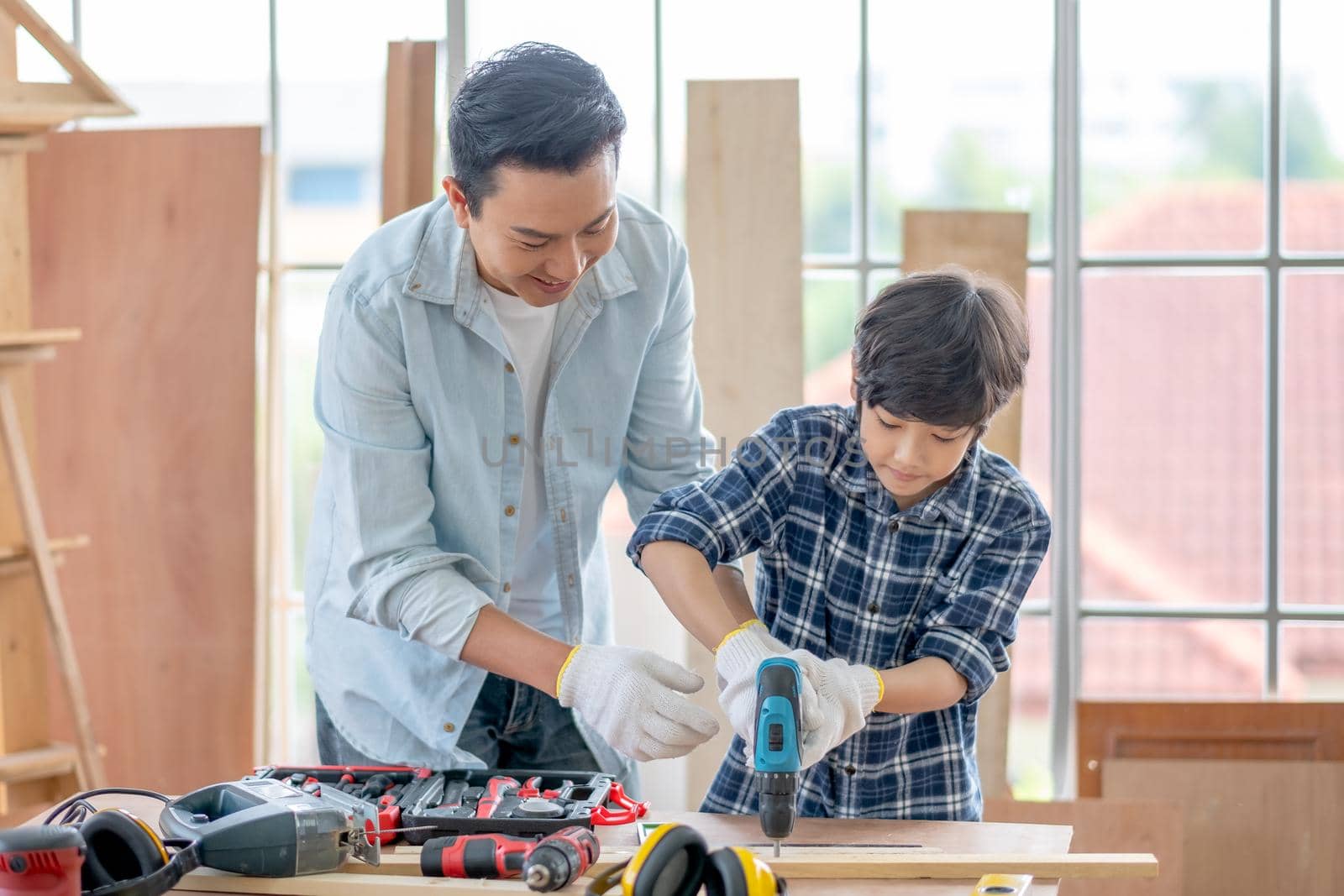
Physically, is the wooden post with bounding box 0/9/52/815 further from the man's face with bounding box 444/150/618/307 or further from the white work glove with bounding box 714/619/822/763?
the white work glove with bounding box 714/619/822/763

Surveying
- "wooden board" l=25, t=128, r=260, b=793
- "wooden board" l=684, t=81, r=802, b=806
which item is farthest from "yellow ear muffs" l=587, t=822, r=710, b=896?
"wooden board" l=25, t=128, r=260, b=793

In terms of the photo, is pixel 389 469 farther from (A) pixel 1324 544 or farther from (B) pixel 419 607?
(A) pixel 1324 544

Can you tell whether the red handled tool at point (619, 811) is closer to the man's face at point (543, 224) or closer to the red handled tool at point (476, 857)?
the red handled tool at point (476, 857)

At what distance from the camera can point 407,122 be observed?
274 cm

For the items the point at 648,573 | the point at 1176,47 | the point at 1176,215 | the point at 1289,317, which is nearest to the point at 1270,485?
the point at 1289,317

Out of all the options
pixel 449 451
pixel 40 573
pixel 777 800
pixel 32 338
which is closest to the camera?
pixel 777 800

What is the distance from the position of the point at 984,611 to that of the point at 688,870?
59 cm

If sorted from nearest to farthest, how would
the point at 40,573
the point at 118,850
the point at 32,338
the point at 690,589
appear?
the point at 118,850
the point at 690,589
the point at 32,338
the point at 40,573

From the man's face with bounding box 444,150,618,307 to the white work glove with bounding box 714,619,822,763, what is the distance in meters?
0.48

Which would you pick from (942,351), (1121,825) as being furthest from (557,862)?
(1121,825)

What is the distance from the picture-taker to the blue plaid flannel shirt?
162 centimetres

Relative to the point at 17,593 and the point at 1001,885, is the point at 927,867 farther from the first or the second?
the point at 17,593

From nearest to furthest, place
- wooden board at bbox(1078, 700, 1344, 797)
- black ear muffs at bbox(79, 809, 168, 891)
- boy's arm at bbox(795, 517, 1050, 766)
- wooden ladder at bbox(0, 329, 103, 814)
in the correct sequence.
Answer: black ear muffs at bbox(79, 809, 168, 891)
boy's arm at bbox(795, 517, 1050, 766)
wooden ladder at bbox(0, 329, 103, 814)
wooden board at bbox(1078, 700, 1344, 797)

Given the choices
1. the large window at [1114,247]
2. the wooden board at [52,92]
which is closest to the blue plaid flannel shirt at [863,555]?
the large window at [1114,247]
